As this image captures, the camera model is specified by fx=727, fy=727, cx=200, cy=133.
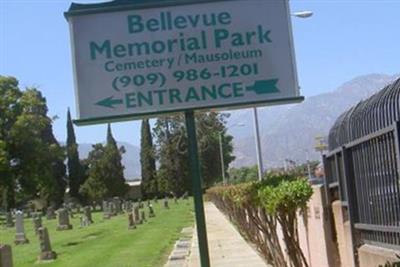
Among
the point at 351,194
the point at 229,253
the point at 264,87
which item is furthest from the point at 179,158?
the point at 264,87

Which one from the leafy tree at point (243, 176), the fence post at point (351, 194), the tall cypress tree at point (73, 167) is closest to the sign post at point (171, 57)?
the fence post at point (351, 194)

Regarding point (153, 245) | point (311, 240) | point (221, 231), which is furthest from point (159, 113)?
point (221, 231)

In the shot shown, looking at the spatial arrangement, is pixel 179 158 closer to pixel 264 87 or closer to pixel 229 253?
pixel 229 253

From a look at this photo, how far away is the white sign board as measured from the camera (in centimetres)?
671

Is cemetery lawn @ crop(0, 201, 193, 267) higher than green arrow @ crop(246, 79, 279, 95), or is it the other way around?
green arrow @ crop(246, 79, 279, 95)

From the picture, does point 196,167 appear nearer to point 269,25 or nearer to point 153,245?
point 269,25

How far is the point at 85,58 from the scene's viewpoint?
673cm

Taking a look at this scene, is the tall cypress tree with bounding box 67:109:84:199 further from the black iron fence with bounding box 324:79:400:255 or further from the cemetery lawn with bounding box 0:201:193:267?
the black iron fence with bounding box 324:79:400:255

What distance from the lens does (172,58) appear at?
22.1ft

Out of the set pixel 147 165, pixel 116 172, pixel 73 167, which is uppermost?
pixel 73 167

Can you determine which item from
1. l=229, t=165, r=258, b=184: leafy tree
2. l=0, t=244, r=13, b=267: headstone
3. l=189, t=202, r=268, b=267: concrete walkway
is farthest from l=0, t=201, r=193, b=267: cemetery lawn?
l=229, t=165, r=258, b=184: leafy tree

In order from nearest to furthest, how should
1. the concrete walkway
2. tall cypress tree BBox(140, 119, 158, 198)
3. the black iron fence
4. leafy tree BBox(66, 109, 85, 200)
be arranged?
the black iron fence, the concrete walkway, leafy tree BBox(66, 109, 85, 200), tall cypress tree BBox(140, 119, 158, 198)

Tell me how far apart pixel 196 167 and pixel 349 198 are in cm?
257

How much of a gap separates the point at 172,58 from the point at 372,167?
8.83ft
